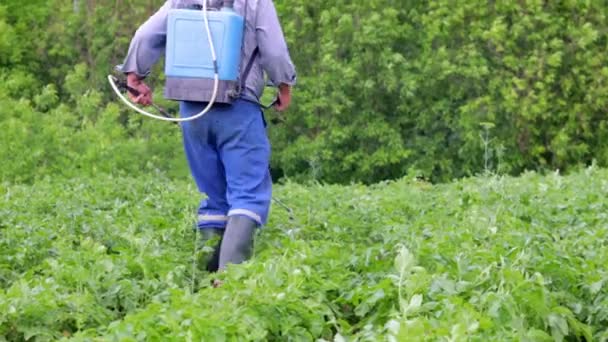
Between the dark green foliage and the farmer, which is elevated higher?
the farmer

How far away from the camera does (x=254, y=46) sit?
6492 mm

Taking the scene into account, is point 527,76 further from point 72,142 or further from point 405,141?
point 72,142

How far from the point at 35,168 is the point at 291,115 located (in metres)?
5.85

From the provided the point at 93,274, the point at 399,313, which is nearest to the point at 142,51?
the point at 93,274

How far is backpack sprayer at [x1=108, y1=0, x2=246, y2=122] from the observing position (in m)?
6.27

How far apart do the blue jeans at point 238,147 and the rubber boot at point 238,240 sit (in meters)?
0.04

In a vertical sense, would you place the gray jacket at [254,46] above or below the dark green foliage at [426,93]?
above

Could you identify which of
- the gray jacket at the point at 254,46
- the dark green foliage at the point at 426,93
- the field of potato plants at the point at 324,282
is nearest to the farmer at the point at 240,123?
the gray jacket at the point at 254,46

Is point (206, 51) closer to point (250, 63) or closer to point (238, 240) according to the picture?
point (250, 63)

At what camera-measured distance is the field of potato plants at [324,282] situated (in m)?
4.16

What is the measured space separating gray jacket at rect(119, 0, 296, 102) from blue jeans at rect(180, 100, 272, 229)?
12 cm

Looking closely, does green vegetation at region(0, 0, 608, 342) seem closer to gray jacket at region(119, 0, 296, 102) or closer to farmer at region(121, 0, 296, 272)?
farmer at region(121, 0, 296, 272)

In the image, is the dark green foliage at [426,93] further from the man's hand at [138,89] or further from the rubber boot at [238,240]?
the rubber boot at [238,240]

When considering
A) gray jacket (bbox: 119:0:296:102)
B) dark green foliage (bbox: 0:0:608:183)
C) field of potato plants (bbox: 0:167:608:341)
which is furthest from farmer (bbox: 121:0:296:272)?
dark green foliage (bbox: 0:0:608:183)
